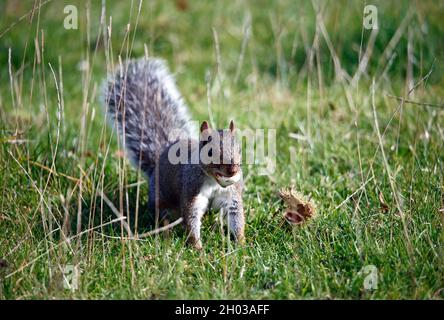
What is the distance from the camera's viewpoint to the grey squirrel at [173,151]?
2.35 metres

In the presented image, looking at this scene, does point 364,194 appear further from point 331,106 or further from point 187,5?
point 187,5

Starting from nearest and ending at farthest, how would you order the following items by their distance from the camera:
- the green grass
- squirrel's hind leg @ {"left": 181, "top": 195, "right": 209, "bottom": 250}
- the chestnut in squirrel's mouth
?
1. the green grass
2. the chestnut in squirrel's mouth
3. squirrel's hind leg @ {"left": 181, "top": 195, "right": 209, "bottom": 250}

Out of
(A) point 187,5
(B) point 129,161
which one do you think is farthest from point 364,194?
(A) point 187,5

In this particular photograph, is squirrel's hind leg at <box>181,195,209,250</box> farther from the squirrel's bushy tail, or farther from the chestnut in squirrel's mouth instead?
the squirrel's bushy tail

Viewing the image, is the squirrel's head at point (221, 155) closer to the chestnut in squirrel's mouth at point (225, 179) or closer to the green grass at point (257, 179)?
the chestnut in squirrel's mouth at point (225, 179)

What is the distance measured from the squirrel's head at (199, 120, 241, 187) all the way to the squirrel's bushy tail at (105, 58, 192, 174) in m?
0.48

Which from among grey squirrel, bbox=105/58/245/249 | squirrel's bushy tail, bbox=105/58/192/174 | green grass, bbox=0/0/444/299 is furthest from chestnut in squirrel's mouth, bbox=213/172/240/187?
squirrel's bushy tail, bbox=105/58/192/174

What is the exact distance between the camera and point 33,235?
235 cm

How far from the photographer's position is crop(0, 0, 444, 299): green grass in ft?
6.84

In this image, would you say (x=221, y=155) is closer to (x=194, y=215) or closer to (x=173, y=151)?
(x=194, y=215)

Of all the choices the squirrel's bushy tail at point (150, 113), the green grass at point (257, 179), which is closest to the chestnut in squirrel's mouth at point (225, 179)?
the green grass at point (257, 179)

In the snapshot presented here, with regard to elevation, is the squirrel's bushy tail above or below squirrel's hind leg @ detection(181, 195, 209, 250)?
above

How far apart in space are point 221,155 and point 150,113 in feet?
2.42
